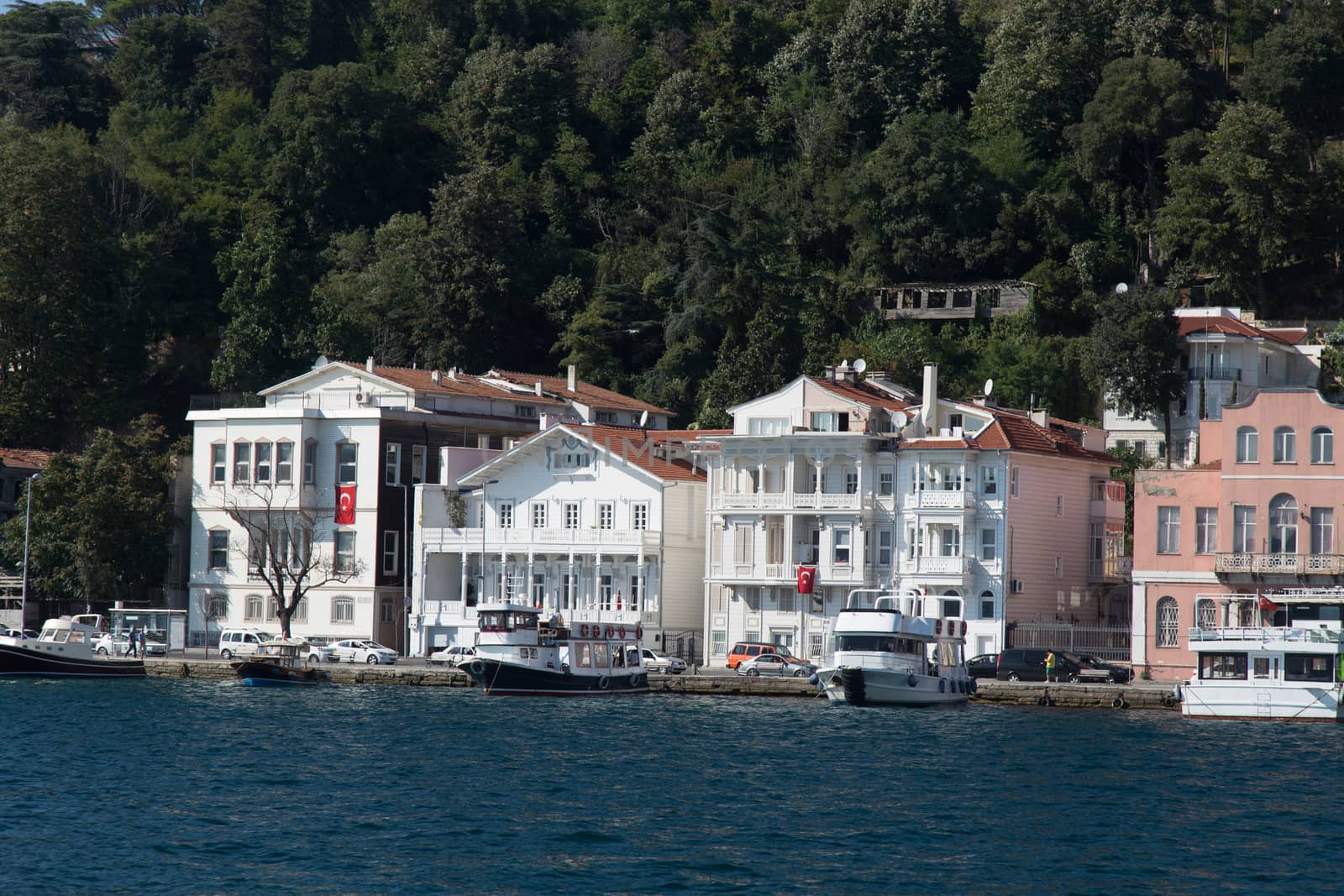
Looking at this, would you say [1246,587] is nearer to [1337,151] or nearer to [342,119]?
[1337,151]

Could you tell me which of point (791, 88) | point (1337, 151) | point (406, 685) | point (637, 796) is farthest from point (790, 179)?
point (637, 796)

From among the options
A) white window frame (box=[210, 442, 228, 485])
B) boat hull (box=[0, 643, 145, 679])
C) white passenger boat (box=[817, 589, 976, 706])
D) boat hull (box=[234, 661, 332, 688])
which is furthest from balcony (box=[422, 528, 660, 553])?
white passenger boat (box=[817, 589, 976, 706])

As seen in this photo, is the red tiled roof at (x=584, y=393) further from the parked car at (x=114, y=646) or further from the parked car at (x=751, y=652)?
the parked car at (x=114, y=646)

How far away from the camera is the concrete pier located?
60.1 meters

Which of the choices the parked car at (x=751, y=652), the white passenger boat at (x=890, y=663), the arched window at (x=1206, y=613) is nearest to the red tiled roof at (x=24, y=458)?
A: the parked car at (x=751, y=652)

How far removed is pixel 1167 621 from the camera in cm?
6512

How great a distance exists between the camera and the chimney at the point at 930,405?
71625 millimetres

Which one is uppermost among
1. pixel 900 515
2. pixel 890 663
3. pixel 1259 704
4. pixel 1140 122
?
pixel 1140 122

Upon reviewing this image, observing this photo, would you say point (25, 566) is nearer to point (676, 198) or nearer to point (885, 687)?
point (885, 687)

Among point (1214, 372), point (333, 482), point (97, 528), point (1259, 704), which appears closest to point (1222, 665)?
point (1259, 704)

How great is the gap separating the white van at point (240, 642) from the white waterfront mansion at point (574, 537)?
6.00m

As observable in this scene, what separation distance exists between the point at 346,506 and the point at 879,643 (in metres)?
26.9

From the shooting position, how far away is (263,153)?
A: 107 meters

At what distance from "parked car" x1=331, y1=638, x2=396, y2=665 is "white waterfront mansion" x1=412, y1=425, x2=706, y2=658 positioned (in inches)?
106
